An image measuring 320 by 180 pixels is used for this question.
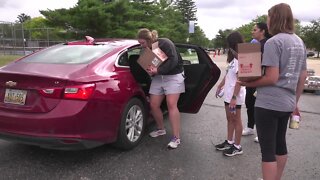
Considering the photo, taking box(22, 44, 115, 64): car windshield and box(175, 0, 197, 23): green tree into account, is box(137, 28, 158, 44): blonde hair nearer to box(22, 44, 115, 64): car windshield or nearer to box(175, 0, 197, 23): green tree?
→ box(22, 44, 115, 64): car windshield

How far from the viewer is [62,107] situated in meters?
3.71

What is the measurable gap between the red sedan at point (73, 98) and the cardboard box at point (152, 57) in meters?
0.20

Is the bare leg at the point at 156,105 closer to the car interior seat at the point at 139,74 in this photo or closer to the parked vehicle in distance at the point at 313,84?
the car interior seat at the point at 139,74

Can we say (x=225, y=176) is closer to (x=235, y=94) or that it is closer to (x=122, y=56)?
(x=235, y=94)

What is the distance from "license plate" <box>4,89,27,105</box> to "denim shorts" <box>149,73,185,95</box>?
173 centimetres

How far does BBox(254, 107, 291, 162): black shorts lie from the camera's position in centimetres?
305

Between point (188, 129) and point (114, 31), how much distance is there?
21.4 meters

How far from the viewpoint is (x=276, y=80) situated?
116 inches

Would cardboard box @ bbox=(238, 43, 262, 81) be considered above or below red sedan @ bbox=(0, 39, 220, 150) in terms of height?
above

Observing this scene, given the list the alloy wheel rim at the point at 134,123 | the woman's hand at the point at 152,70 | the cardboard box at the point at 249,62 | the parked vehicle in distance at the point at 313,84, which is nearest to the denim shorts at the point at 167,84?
the woman's hand at the point at 152,70

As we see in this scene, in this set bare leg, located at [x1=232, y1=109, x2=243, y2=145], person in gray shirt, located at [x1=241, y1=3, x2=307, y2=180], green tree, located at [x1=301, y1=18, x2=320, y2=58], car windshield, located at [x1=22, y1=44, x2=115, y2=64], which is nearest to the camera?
person in gray shirt, located at [x1=241, y1=3, x2=307, y2=180]

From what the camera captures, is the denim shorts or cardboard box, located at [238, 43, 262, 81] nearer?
cardboard box, located at [238, 43, 262, 81]

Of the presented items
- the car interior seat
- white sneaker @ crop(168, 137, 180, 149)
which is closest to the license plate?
the car interior seat

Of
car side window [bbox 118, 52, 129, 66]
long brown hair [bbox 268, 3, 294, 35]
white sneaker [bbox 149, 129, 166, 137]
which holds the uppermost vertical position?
long brown hair [bbox 268, 3, 294, 35]
